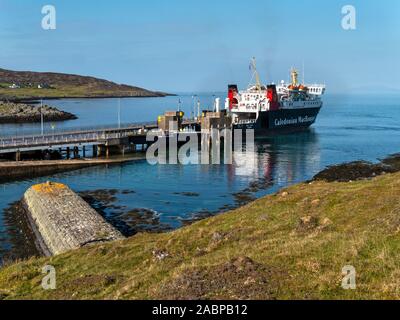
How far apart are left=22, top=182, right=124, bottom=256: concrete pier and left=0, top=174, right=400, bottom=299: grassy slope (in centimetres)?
409

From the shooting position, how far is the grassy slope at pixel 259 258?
11.9 metres

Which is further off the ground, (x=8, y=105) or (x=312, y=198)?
(x=8, y=105)

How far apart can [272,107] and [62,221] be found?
7604 centimetres

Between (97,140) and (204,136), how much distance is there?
20.7 metres

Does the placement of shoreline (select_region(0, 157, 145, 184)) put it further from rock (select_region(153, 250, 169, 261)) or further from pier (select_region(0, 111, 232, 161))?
rock (select_region(153, 250, 169, 261))

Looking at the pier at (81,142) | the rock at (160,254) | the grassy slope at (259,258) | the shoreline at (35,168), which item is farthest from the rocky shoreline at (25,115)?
the rock at (160,254)

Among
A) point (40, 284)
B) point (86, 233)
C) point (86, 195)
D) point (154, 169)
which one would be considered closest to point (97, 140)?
point (154, 169)

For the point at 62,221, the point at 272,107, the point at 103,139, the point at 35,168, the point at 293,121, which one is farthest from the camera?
the point at 293,121

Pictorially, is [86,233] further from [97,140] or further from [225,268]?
[97,140]

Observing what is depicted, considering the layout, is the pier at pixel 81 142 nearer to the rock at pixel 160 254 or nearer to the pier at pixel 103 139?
the pier at pixel 103 139

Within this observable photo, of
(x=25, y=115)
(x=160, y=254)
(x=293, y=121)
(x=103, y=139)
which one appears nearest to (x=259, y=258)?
(x=160, y=254)

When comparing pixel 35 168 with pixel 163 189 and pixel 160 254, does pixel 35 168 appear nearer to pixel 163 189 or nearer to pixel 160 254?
pixel 163 189

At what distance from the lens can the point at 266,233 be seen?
65.4ft

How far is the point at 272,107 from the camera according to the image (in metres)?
102
